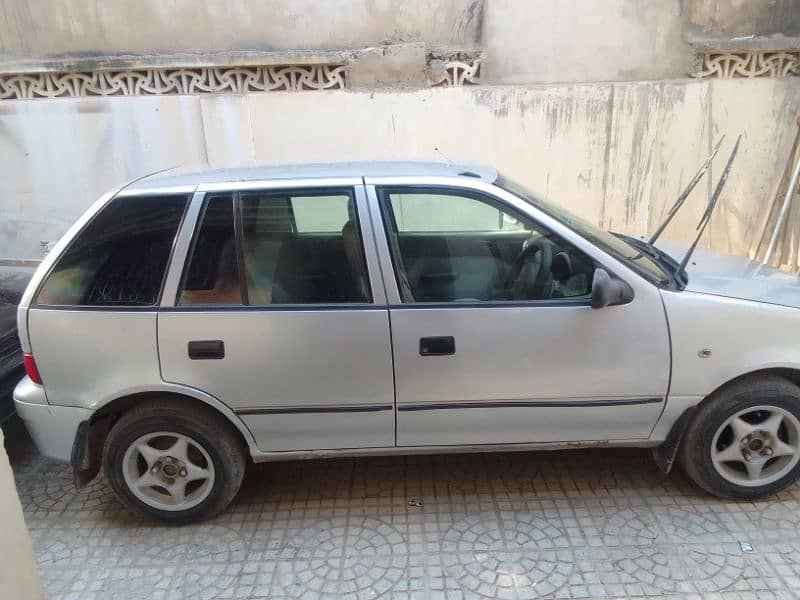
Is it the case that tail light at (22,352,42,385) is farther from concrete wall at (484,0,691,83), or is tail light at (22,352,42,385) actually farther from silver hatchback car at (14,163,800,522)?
concrete wall at (484,0,691,83)

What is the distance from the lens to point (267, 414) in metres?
2.84

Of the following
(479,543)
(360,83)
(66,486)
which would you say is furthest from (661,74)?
(66,486)

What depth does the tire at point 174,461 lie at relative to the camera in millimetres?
2865

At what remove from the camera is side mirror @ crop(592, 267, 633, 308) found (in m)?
2.62

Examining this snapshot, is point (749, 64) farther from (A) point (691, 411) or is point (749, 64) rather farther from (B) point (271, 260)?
(B) point (271, 260)

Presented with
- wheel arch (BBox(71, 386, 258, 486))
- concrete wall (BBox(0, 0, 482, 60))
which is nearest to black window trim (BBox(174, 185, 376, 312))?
wheel arch (BBox(71, 386, 258, 486))

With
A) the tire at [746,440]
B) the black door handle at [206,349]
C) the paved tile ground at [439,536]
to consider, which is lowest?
the paved tile ground at [439,536]

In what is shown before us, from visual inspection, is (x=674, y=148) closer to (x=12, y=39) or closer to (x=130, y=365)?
(x=130, y=365)

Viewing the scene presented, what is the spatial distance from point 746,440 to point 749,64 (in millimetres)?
4207

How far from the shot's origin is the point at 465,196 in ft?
9.33

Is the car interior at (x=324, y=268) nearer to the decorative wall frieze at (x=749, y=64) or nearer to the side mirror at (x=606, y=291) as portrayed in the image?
the side mirror at (x=606, y=291)

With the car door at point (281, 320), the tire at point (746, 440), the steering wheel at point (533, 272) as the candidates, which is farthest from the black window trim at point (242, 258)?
the tire at point (746, 440)

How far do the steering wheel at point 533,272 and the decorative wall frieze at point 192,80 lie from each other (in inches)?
133

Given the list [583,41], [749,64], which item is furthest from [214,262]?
[749,64]
